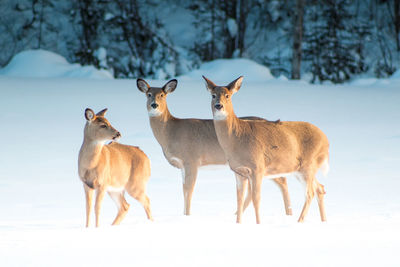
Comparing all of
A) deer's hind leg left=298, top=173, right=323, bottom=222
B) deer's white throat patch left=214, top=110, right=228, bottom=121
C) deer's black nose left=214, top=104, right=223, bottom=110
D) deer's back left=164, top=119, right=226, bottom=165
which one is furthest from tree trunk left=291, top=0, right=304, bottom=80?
deer's black nose left=214, top=104, right=223, bottom=110

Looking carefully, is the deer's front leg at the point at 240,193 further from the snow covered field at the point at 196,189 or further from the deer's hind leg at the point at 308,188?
the deer's hind leg at the point at 308,188

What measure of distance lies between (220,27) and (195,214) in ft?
73.7

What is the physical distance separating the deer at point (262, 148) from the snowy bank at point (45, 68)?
13115mm

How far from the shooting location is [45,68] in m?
21.0

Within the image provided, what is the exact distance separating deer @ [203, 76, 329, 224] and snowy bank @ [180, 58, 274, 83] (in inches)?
490

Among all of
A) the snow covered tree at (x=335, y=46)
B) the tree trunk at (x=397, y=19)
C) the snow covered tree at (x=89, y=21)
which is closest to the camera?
the snow covered tree at (x=335, y=46)

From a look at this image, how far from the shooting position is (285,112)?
51.1 feet

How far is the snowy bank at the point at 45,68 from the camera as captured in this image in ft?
66.1

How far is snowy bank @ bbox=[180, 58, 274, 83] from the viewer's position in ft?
66.2

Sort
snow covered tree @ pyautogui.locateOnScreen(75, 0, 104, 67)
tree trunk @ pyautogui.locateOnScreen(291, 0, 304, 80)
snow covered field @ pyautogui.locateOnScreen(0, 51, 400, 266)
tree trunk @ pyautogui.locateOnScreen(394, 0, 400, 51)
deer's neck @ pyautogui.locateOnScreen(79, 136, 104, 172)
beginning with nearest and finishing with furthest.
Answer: snow covered field @ pyautogui.locateOnScreen(0, 51, 400, 266) → deer's neck @ pyautogui.locateOnScreen(79, 136, 104, 172) → tree trunk @ pyautogui.locateOnScreen(291, 0, 304, 80) → snow covered tree @ pyautogui.locateOnScreen(75, 0, 104, 67) → tree trunk @ pyautogui.locateOnScreen(394, 0, 400, 51)

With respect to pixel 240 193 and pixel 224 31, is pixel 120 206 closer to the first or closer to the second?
pixel 240 193

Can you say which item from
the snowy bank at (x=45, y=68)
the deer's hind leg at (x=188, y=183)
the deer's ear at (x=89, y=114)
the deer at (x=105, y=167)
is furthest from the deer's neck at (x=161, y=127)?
the snowy bank at (x=45, y=68)

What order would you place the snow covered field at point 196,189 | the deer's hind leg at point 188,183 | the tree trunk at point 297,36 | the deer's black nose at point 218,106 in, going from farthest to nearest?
1. the tree trunk at point 297,36
2. the deer's hind leg at point 188,183
3. the deer's black nose at point 218,106
4. the snow covered field at point 196,189

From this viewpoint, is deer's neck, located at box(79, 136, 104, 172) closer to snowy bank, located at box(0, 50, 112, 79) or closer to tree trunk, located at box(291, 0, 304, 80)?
snowy bank, located at box(0, 50, 112, 79)
